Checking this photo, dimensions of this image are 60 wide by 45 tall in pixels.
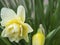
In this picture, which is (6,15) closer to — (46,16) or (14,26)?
(14,26)

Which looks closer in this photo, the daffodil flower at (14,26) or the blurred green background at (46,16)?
the daffodil flower at (14,26)

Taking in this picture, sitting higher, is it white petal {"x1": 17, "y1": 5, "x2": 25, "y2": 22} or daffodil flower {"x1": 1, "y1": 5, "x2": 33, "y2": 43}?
white petal {"x1": 17, "y1": 5, "x2": 25, "y2": 22}

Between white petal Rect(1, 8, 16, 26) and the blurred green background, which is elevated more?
white petal Rect(1, 8, 16, 26)

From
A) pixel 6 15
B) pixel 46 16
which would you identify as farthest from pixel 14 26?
pixel 46 16

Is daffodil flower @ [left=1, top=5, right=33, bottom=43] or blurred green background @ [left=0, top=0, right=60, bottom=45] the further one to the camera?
blurred green background @ [left=0, top=0, right=60, bottom=45]

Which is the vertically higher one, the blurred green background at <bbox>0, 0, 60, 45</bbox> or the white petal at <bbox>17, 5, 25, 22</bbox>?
the white petal at <bbox>17, 5, 25, 22</bbox>

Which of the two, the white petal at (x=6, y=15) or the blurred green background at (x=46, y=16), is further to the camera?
the blurred green background at (x=46, y=16)

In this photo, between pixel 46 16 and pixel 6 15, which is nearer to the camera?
pixel 6 15

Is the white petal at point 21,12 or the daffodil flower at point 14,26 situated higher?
the white petal at point 21,12

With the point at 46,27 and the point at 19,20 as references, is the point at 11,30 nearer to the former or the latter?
the point at 19,20

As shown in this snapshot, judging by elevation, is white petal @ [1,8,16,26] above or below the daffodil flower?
above
